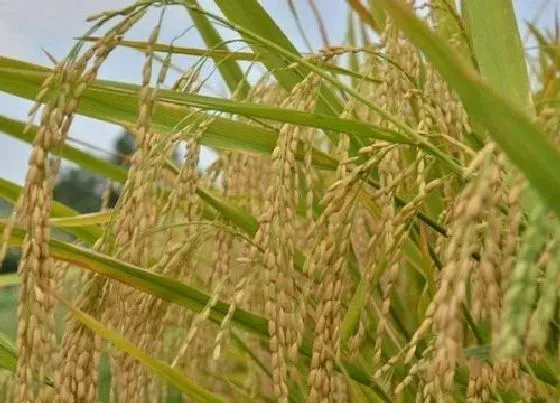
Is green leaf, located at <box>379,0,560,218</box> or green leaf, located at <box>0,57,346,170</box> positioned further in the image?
green leaf, located at <box>0,57,346,170</box>

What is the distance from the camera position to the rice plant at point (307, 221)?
490mm

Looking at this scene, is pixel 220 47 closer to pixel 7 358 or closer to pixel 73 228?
pixel 73 228

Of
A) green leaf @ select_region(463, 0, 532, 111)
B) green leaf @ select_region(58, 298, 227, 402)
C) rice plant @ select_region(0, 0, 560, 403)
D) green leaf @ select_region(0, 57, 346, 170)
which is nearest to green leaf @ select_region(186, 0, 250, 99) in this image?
rice plant @ select_region(0, 0, 560, 403)

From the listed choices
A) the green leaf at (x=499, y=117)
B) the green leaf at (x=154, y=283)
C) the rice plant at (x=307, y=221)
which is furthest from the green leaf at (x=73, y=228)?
the green leaf at (x=499, y=117)

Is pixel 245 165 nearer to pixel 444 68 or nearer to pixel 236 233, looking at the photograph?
pixel 236 233

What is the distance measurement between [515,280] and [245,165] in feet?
2.44

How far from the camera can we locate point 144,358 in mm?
774

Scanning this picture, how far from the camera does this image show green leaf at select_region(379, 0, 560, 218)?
0.48 meters

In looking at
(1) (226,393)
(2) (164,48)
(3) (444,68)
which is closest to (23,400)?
(3) (444,68)

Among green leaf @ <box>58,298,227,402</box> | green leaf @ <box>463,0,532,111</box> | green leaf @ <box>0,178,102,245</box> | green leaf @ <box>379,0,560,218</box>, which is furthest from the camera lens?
green leaf @ <box>0,178,102,245</box>

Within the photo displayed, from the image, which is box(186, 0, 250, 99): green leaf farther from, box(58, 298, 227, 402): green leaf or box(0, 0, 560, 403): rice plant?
box(58, 298, 227, 402): green leaf

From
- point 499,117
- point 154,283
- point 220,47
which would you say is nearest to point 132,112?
point 154,283

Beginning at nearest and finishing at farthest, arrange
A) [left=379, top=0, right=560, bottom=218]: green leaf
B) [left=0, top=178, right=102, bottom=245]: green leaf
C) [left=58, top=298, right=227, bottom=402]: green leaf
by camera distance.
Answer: [left=379, top=0, right=560, bottom=218]: green leaf, [left=58, top=298, right=227, bottom=402]: green leaf, [left=0, top=178, right=102, bottom=245]: green leaf

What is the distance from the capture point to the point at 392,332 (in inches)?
50.7
